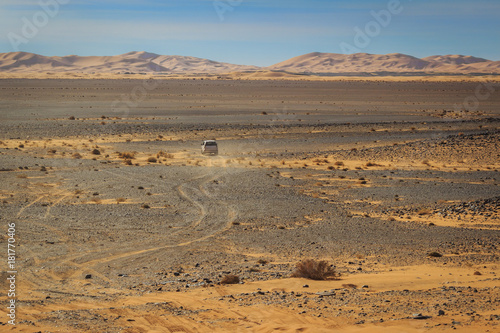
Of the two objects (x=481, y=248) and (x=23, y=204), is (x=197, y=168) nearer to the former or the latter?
(x=23, y=204)

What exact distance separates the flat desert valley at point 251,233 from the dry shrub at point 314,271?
0.23 meters

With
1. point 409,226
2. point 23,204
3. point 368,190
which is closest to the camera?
point 409,226

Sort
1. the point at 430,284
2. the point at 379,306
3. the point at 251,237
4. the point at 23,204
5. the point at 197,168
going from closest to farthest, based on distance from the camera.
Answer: the point at 379,306
the point at 430,284
the point at 251,237
the point at 23,204
the point at 197,168

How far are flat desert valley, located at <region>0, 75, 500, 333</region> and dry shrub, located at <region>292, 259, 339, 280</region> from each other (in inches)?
9.1

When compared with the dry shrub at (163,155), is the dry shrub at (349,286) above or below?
below

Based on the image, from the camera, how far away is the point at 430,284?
1255 centimetres

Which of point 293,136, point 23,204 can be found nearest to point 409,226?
point 23,204

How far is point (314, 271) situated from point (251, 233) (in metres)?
5.91

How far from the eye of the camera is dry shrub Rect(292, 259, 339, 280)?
13.2 metres

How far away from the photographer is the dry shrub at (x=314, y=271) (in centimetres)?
1321

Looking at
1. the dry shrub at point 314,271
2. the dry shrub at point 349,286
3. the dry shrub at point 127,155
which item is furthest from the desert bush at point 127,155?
the dry shrub at point 349,286

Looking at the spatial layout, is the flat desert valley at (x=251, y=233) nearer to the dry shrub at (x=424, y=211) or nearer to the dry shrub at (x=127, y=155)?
the dry shrub at (x=424, y=211)

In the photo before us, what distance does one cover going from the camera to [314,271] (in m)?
13.2

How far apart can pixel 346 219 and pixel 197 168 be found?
14.4m
